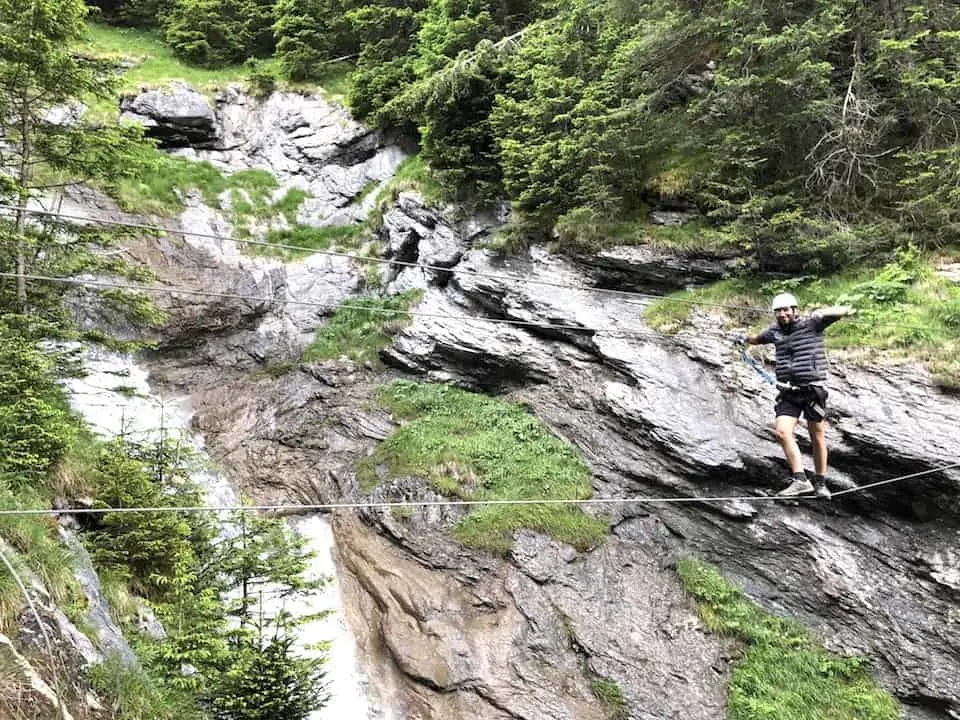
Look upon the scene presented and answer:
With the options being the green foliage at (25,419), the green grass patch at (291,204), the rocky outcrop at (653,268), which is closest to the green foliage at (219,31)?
the green grass patch at (291,204)

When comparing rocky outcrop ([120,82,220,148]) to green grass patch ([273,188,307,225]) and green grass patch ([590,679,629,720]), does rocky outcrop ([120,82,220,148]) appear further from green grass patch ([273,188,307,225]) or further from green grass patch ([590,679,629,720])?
green grass patch ([590,679,629,720])

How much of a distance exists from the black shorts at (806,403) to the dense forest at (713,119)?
4.01 m

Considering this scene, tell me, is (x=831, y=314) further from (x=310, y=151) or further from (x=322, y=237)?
(x=310, y=151)

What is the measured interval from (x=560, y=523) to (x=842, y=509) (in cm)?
397

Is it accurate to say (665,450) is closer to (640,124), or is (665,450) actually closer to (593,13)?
(640,124)

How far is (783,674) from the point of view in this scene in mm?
7742

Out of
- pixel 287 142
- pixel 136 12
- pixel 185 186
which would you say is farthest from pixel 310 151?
pixel 136 12

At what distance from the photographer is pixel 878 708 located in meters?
7.24

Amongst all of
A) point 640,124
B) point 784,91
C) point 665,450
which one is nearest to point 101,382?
point 665,450

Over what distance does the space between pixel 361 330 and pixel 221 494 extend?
5.34 metres

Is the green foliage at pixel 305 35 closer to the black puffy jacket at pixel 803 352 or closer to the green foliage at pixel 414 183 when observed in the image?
the green foliage at pixel 414 183

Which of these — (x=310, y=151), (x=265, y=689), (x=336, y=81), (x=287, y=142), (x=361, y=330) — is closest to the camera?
(x=265, y=689)

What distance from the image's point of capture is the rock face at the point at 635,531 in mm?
7719

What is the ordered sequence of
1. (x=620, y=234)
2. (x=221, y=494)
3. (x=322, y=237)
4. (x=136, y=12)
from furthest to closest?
1. (x=136, y=12)
2. (x=322, y=237)
3. (x=620, y=234)
4. (x=221, y=494)
